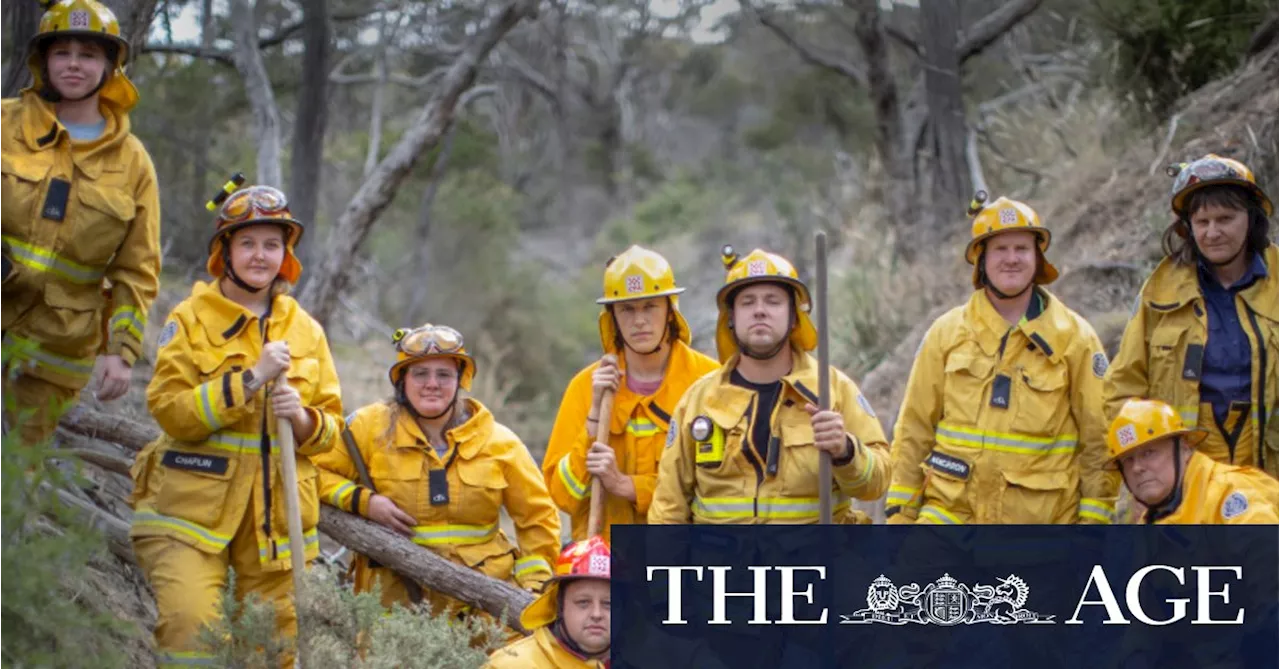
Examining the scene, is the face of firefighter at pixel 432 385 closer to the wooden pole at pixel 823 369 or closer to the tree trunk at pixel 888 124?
the wooden pole at pixel 823 369

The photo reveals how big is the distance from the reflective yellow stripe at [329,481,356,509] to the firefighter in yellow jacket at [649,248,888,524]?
1.52 meters

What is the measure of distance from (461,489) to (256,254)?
1422 millimetres

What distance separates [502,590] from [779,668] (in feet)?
4.80

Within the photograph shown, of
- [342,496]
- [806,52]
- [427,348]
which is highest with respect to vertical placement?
[806,52]

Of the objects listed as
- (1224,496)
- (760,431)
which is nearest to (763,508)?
(760,431)

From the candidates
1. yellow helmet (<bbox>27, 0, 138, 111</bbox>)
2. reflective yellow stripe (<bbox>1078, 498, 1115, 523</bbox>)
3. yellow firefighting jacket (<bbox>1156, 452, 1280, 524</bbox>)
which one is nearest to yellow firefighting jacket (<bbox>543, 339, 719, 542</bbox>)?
reflective yellow stripe (<bbox>1078, 498, 1115, 523</bbox>)

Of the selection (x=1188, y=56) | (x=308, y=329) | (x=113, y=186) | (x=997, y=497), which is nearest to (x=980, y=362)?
(x=997, y=497)

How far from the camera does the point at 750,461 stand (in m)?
6.17

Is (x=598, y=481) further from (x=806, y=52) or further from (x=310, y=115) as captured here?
(x=806, y=52)

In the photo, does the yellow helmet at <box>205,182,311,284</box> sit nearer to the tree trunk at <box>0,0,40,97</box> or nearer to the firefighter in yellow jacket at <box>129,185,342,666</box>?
the firefighter in yellow jacket at <box>129,185,342,666</box>

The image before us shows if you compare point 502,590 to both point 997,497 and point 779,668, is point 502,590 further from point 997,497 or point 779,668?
point 997,497

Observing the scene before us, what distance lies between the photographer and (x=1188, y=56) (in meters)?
12.4

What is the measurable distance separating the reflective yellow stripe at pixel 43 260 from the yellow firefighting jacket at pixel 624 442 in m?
2.18

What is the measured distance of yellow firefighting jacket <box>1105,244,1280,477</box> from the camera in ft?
20.5
